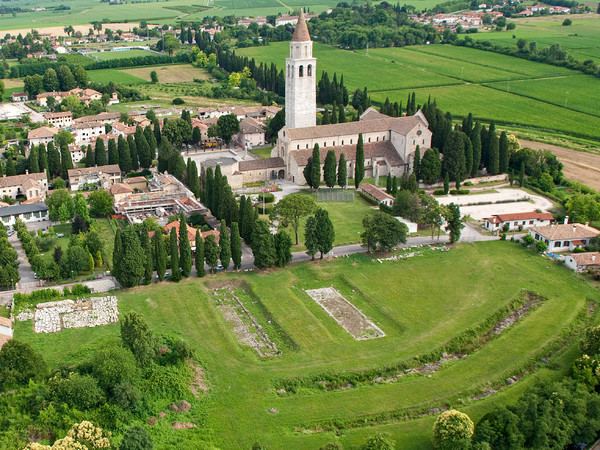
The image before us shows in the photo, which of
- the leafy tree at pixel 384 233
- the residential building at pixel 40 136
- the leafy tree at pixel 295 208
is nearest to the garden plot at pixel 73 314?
the leafy tree at pixel 295 208

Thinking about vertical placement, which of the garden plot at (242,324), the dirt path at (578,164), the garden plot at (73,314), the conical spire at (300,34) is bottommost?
the garden plot at (242,324)

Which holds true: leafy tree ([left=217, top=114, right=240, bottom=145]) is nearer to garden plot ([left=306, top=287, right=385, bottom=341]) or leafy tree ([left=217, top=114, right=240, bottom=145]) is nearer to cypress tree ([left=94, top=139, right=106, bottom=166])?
cypress tree ([left=94, top=139, right=106, bottom=166])

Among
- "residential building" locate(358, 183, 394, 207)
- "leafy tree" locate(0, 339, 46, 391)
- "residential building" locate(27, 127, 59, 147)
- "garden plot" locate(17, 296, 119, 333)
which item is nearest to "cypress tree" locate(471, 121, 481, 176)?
"residential building" locate(358, 183, 394, 207)

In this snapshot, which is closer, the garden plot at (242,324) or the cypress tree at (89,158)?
the garden plot at (242,324)

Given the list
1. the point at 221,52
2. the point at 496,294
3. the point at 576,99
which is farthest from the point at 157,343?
the point at 221,52

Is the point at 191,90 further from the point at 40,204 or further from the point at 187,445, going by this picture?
the point at 187,445

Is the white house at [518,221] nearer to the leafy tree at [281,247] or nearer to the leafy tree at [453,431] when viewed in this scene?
the leafy tree at [281,247]

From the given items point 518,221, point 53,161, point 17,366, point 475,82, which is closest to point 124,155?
point 53,161
